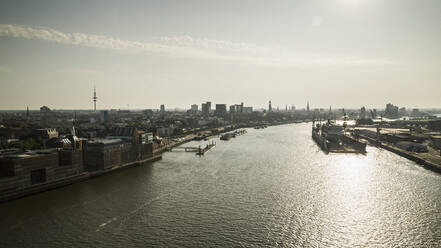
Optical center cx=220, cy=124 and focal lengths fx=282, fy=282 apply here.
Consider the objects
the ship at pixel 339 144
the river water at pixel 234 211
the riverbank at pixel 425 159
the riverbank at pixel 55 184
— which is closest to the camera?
the river water at pixel 234 211

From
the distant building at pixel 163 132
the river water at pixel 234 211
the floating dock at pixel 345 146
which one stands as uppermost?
the distant building at pixel 163 132

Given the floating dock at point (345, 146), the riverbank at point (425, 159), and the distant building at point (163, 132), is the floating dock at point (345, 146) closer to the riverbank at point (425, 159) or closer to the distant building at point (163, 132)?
the riverbank at point (425, 159)

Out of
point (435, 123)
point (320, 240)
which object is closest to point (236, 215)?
point (320, 240)

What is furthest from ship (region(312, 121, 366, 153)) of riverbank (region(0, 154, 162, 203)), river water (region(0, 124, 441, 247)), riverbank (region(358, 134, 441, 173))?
riverbank (region(0, 154, 162, 203))

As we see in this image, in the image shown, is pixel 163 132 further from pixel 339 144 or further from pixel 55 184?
pixel 55 184

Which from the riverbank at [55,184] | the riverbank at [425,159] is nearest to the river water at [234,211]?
the riverbank at [55,184]

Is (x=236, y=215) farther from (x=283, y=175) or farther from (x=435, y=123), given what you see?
(x=435, y=123)

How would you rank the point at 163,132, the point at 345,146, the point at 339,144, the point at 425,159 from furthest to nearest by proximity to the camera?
the point at 163,132
the point at 339,144
the point at 345,146
the point at 425,159

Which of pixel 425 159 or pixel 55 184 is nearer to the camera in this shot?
pixel 55 184

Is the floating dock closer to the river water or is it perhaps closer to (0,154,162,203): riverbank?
the river water

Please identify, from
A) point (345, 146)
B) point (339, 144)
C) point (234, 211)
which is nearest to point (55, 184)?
point (234, 211)
